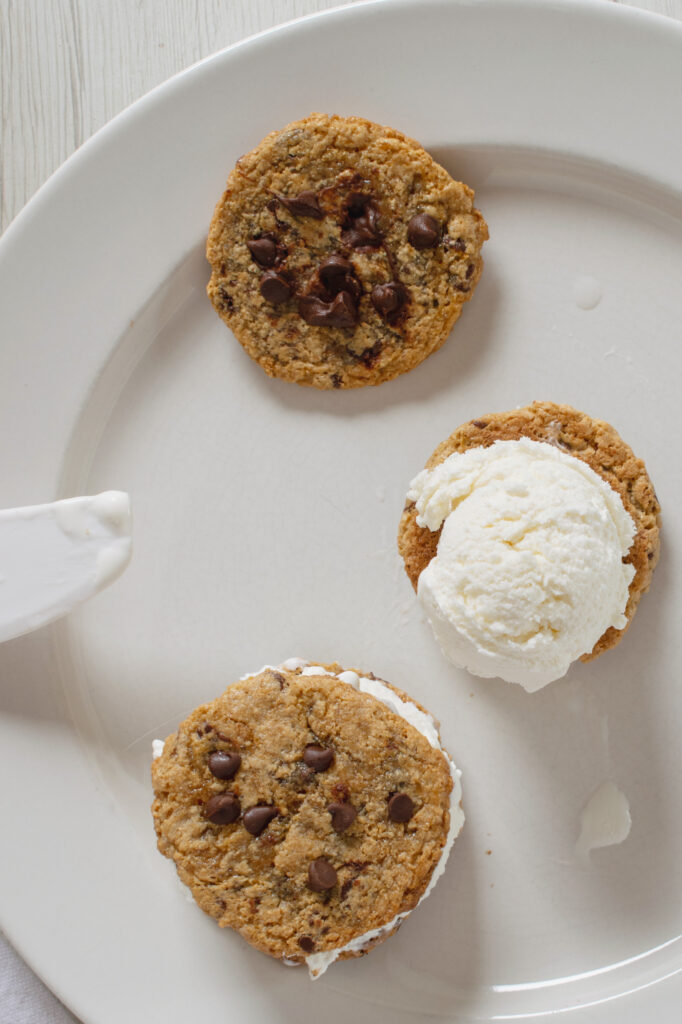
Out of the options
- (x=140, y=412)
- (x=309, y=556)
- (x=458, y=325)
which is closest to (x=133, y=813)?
(x=309, y=556)

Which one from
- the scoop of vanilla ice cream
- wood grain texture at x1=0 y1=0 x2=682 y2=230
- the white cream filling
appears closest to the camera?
the scoop of vanilla ice cream

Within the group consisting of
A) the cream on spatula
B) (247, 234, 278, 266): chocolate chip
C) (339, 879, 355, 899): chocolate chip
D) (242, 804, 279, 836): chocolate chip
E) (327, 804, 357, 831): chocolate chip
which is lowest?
(339, 879, 355, 899): chocolate chip

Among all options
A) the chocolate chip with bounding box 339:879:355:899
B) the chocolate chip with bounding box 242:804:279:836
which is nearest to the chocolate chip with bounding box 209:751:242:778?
the chocolate chip with bounding box 242:804:279:836

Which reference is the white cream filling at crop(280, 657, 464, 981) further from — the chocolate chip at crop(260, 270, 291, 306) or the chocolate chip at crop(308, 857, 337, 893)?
the chocolate chip at crop(260, 270, 291, 306)

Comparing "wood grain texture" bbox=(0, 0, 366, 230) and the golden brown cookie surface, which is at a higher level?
"wood grain texture" bbox=(0, 0, 366, 230)

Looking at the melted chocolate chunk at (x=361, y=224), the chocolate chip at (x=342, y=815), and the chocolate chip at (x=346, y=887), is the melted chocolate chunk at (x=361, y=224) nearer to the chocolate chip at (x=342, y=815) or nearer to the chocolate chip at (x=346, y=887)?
the chocolate chip at (x=342, y=815)

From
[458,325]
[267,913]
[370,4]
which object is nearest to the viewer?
[267,913]

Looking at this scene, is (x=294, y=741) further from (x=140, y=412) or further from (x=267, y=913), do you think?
(x=140, y=412)
